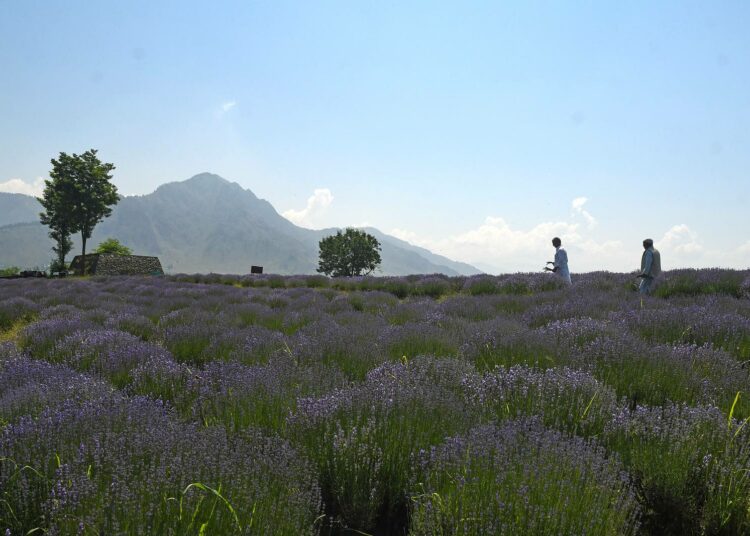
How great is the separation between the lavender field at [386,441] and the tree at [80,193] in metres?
37.1

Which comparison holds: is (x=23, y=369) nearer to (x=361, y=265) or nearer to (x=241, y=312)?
(x=241, y=312)

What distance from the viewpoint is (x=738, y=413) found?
9.30 feet

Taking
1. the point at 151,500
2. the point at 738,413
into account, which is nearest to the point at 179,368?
the point at 151,500

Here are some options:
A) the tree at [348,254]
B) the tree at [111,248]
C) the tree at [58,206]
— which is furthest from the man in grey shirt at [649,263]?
the tree at [58,206]

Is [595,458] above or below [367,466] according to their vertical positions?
above

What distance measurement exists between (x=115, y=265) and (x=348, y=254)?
2160cm

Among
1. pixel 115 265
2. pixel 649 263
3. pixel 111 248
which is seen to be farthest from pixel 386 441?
pixel 111 248

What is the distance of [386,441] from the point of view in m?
2.31

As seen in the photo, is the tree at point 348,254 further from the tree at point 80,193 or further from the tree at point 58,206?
the tree at point 58,206

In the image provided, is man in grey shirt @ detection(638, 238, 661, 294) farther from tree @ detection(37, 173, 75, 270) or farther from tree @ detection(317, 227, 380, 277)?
tree @ detection(37, 173, 75, 270)

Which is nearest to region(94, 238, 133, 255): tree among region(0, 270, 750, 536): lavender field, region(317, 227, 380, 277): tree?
region(317, 227, 380, 277): tree

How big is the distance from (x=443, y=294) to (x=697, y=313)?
792cm

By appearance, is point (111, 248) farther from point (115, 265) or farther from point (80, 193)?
point (115, 265)

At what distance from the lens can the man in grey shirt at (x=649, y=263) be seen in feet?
28.2
